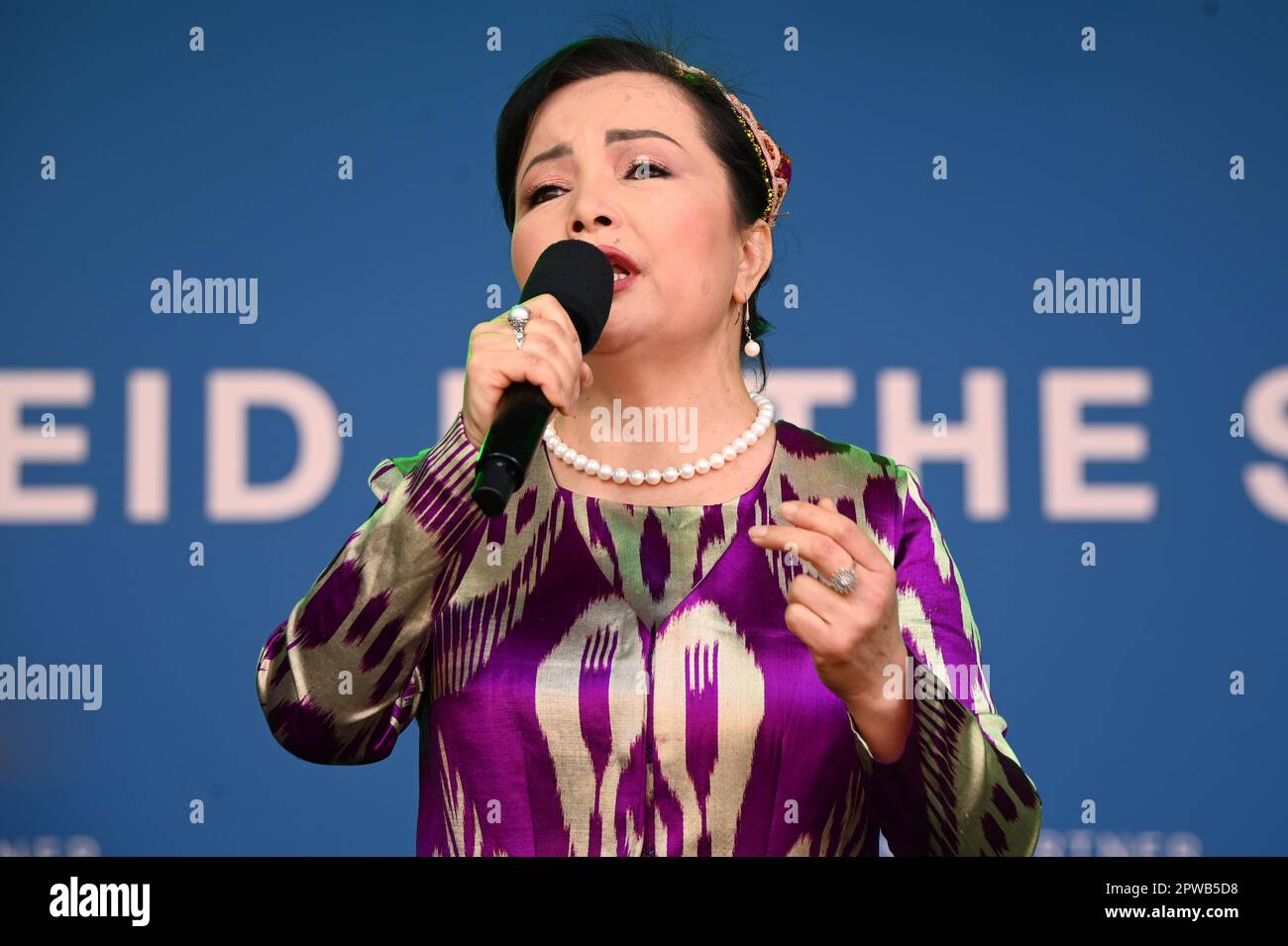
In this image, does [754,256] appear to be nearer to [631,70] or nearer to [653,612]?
[631,70]

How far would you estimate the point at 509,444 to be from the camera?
111 cm

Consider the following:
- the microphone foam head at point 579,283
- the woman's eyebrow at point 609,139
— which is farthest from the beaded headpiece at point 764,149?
the microphone foam head at point 579,283

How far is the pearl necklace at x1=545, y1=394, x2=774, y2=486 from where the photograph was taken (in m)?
1.61

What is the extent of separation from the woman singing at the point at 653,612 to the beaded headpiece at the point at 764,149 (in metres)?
0.03

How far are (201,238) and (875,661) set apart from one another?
178 cm

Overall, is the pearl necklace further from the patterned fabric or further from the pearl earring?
the pearl earring

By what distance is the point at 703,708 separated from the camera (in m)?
1.47

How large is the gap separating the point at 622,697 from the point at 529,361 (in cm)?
42

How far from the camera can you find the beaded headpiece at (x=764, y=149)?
1.74 m

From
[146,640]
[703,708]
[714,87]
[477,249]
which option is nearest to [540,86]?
[714,87]

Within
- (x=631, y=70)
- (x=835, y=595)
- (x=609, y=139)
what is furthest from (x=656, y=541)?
(x=631, y=70)

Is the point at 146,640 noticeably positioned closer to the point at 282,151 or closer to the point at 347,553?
the point at 282,151

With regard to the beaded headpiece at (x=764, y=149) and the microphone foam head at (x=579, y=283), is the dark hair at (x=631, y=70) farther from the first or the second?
the microphone foam head at (x=579, y=283)

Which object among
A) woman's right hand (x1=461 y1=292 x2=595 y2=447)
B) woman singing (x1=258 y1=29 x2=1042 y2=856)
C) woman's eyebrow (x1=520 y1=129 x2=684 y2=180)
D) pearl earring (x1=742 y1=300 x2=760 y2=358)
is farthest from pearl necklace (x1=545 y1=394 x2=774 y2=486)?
woman's right hand (x1=461 y1=292 x2=595 y2=447)
